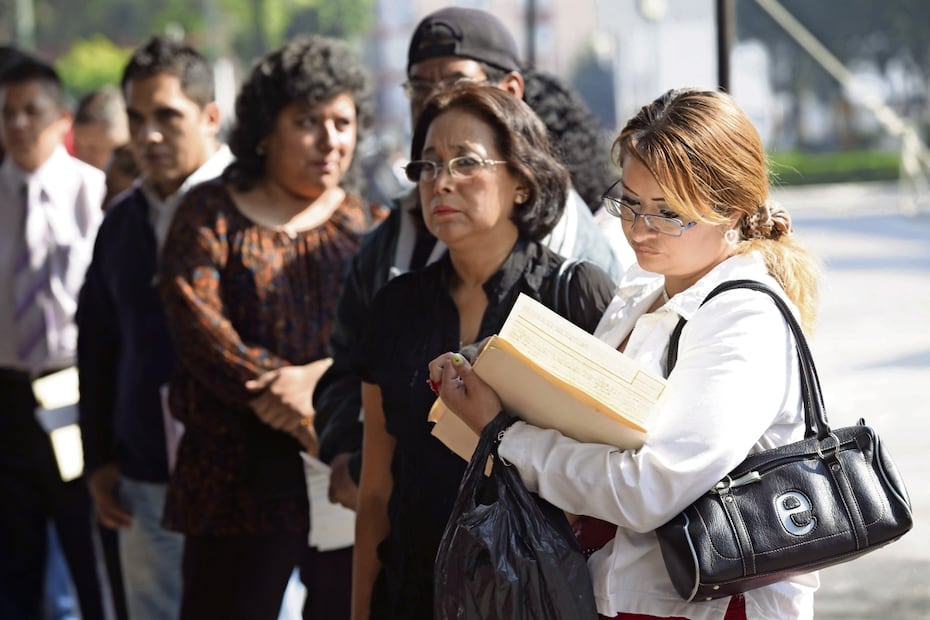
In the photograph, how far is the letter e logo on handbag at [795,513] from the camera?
214cm

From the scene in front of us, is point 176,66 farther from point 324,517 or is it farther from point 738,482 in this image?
point 738,482

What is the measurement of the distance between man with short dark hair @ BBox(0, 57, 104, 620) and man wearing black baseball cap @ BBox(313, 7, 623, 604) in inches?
93.4

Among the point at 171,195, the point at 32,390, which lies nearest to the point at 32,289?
the point at 32,390

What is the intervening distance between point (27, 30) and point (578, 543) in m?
40.2

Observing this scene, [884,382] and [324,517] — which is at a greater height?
[324,517]

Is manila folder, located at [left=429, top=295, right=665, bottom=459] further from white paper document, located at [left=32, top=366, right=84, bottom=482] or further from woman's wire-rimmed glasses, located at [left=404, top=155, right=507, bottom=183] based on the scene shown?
white paper document, located at [left=32, top=366, right=84, bottom=482]

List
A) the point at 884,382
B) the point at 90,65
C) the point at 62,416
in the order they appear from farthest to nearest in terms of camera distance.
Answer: the point at 90,65 → the point at 884,382 → the point at 62,416

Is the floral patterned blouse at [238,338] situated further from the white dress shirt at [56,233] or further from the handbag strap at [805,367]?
the handbag strap at [805,367]

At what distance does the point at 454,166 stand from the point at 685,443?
94cm

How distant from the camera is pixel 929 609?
431 centimetres

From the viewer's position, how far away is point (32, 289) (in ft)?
18.2

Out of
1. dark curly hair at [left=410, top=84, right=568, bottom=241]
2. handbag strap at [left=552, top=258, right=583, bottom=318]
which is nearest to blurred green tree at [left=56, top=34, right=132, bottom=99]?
dark curly hair at [left=410, top=84, right=568, bottom=241]

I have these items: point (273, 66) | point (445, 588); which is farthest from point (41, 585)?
point (445, 588)

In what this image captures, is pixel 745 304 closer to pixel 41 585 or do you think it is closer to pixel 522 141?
pixel 522 141
